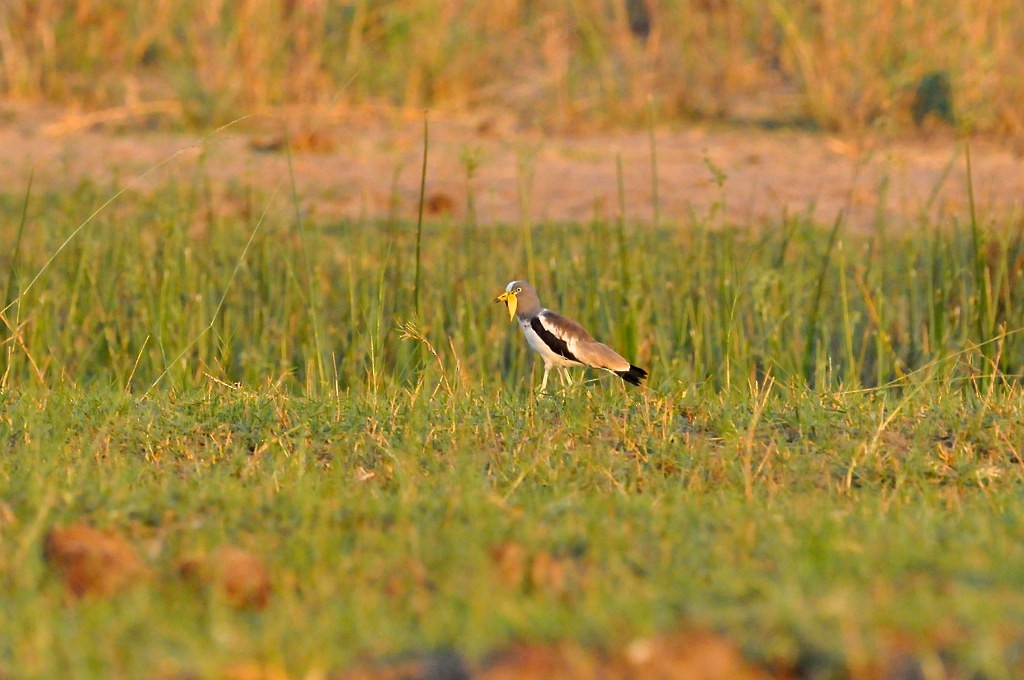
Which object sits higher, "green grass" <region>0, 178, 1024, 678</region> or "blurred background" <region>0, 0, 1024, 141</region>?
"blurred background" <region>0, 0, 1024, 141</region>

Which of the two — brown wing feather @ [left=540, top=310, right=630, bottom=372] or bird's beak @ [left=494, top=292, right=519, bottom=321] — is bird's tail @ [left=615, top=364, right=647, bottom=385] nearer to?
brown wing feather @ [left=540, top=310, right=630, bottom=372]

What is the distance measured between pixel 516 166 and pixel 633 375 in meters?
4.50

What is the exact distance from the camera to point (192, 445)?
3871 millimetres

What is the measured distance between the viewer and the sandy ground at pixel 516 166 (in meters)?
7.91

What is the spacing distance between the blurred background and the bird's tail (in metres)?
5.05

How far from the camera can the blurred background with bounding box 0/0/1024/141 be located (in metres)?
9.72

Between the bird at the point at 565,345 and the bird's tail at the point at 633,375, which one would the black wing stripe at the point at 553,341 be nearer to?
the bird at the point at 565,345

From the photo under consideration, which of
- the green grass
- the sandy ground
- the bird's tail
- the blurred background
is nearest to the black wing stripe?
the green grass

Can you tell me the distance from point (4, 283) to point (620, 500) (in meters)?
3.54

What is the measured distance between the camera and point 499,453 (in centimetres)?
371

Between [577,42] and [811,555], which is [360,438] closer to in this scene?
[811,555]

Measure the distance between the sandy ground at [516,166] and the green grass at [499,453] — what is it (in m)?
0.70

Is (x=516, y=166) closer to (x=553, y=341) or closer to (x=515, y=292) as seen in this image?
(x=515, y=292)

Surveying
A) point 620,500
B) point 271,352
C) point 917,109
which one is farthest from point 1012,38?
point 620,500
